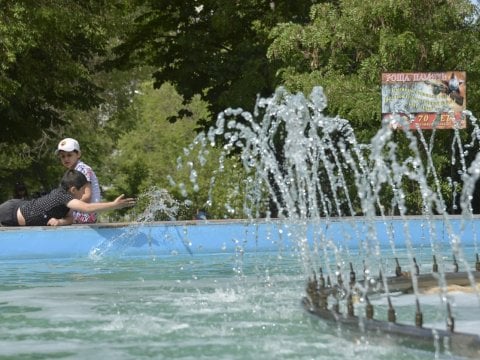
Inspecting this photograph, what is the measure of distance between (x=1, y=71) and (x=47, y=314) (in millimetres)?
15042

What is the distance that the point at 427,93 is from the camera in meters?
19.7

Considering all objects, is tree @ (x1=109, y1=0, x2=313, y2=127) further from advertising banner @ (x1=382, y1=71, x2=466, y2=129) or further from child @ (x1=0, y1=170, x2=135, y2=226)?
child @ (x1=0, y1=170, x2=135, y2=226)

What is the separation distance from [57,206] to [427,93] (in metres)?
8.20

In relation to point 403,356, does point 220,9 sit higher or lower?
higher

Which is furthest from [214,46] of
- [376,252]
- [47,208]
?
[376,252]

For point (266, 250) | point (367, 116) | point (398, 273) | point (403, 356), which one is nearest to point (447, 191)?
point (367, 116)

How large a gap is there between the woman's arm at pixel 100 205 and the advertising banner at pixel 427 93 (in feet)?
24.5

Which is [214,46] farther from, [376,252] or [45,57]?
[376,252]

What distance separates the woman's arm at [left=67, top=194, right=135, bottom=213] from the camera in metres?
12.8

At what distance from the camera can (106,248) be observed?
14000 mm

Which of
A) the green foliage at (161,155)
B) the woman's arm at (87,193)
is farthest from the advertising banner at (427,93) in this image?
the green foliage at (161,155)

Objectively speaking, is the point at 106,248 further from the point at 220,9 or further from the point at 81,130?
the point at 81,130

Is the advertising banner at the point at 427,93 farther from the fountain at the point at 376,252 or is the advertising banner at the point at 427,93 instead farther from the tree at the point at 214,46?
the tree at the point at 214,46

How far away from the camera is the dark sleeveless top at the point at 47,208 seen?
1377 centimetres
